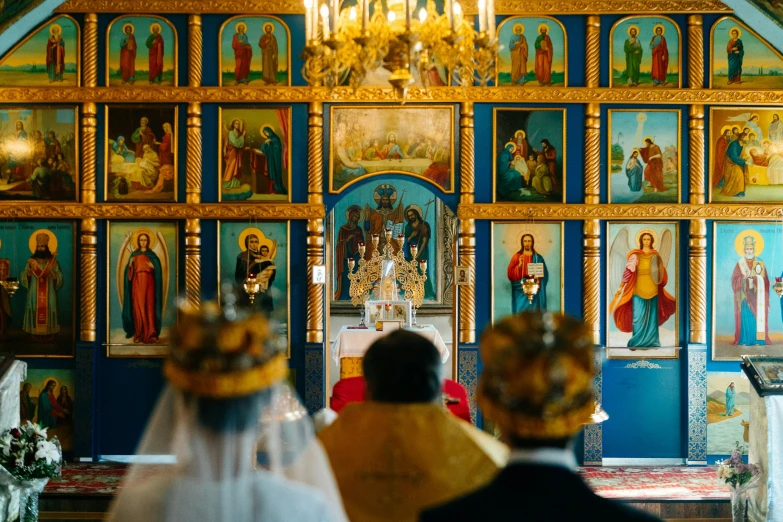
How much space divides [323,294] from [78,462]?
3.11 meters

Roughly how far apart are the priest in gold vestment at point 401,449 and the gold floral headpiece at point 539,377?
792 millimetres

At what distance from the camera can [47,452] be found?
7152 mm

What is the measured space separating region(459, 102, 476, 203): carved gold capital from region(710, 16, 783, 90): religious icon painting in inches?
102

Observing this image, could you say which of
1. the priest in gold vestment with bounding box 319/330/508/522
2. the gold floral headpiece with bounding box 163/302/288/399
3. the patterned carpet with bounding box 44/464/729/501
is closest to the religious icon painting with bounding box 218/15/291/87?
the patterned carpet with bounding box 44/464/729/501

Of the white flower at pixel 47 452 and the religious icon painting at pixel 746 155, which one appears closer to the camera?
the white flower at pixel 47 452

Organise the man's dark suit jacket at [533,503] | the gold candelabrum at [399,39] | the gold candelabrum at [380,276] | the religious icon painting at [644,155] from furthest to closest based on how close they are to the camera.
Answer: the gold candelabrum at [380,276] < the religious icon painting at [644,155] < the gold candelabrum at [399,39] < the man's dark suit jacket at [533,503]

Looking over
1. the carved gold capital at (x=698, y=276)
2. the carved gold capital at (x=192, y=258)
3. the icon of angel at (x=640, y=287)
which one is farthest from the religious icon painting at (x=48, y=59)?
the carved gold capital at (x=698, y=276)

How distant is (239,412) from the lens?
254 cm

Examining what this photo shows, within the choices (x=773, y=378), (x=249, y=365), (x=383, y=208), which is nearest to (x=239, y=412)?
(x=249, y=365)

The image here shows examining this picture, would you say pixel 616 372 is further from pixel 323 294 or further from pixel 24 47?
pixel 24 47

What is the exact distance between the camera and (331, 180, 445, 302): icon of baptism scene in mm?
15977

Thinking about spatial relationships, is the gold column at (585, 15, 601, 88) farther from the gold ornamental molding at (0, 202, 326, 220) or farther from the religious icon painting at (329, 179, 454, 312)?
the religious icon painting at (329, 179, 454, 312)

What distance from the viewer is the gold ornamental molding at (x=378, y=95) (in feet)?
33.4

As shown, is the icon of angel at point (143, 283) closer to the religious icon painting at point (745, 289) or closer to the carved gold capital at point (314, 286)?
the carved gold capital at point (314, 286)
